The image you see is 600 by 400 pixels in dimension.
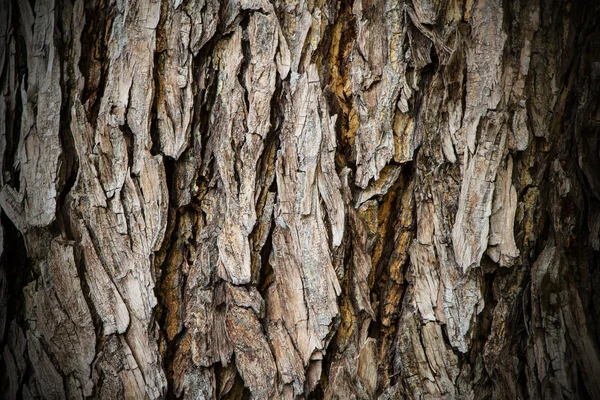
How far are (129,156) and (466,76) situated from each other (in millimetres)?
834

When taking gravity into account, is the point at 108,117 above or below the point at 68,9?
below

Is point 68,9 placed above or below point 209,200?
above

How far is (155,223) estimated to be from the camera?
103 centimetres

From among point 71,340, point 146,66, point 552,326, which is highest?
point 146,66

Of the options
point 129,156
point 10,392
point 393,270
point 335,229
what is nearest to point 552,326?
point 393,270

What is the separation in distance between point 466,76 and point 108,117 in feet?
2.85

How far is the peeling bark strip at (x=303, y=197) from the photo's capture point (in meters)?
1.03

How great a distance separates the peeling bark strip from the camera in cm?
103

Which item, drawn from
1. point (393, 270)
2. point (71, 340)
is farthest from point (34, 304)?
point (393, 270)

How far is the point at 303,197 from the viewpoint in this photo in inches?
40.4

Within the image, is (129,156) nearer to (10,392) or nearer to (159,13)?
(159,13)

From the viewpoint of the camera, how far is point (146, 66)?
3.42ft

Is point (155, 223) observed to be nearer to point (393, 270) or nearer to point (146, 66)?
point (146, 66)

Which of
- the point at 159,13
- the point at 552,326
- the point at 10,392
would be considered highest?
the point at 159,13
